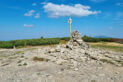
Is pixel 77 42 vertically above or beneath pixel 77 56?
above

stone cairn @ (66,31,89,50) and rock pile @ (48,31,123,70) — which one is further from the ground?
stone cairn @ (66,31,89,50)

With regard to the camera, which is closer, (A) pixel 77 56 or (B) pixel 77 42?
(A) pixel 77 56

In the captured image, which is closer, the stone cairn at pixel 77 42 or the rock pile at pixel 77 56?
the rock pile at pixel 77 56

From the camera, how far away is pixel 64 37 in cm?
2541

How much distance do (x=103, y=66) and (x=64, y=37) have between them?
62.7 ft

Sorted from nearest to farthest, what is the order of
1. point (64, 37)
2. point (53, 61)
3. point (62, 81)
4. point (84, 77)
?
point (62, 81)
point (84, 77)
point (53, 61)
point (64, 37)

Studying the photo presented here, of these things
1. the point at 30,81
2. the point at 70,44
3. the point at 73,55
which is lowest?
the point at 30,81

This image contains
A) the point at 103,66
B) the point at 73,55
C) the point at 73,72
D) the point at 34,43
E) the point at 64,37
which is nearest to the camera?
the point at 73,72

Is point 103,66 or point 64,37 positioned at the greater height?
point 64,37

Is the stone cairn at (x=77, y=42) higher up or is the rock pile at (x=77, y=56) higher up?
the stone cairn at (x=77, y=42)

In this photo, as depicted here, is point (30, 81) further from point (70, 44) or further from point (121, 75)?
point (70, 44)

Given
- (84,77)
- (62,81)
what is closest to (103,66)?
(84,77)

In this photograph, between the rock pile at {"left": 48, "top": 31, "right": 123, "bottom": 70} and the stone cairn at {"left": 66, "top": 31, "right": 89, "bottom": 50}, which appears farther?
the stone cairn at {"left": 66, "top": 31, "right": 89, "bottom": 50}

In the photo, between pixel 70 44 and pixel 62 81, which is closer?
pixel 62 81
